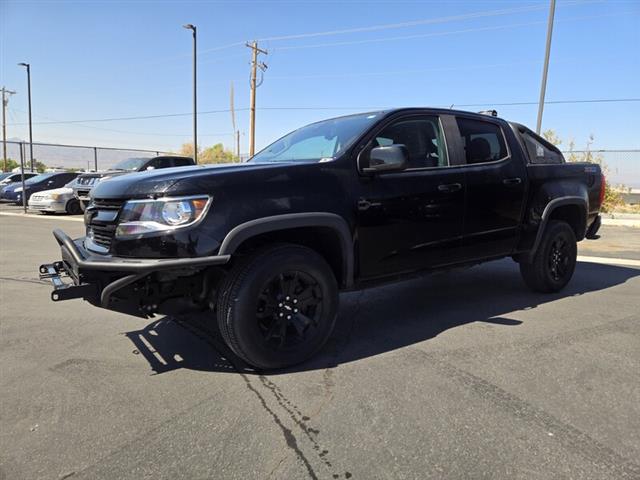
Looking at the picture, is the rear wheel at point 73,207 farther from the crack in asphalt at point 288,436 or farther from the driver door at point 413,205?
the crack in asphalt at point 288,436

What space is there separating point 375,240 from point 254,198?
1077 mm

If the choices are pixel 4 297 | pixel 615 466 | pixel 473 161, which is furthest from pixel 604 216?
pixel 4 297

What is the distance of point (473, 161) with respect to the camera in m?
4.53

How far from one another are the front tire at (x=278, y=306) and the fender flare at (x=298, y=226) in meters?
0.17

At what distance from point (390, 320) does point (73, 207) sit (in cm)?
1562

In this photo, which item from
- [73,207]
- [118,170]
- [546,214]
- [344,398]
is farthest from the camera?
[73,207]

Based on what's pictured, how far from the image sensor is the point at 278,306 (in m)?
3.32

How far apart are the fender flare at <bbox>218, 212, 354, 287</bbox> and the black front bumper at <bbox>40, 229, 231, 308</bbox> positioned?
0.13 m

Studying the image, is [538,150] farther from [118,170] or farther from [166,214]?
[118,170]

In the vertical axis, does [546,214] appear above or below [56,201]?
above

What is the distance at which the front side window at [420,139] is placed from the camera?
158 inches

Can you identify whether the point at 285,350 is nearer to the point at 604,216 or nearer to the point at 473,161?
the point at 473,161

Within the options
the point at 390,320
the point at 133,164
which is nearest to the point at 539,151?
the point at 390,320

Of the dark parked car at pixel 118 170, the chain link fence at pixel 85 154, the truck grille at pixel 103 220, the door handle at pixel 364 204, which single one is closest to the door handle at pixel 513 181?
the door handle at pixel 364 204
